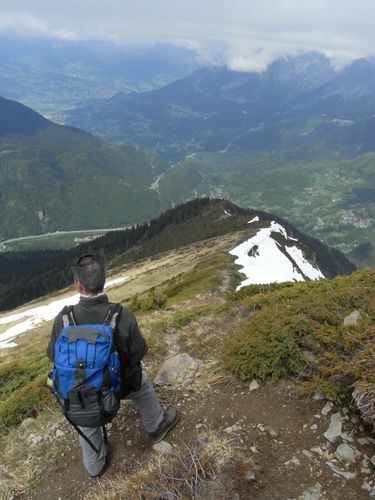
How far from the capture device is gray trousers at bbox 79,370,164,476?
8.18 m

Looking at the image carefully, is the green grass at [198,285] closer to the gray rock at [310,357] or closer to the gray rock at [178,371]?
the gray rock at [178,371]

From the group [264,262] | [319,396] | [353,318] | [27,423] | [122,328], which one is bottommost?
[264,262]

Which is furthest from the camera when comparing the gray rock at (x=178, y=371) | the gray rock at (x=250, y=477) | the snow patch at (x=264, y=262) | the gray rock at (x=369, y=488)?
the snow patch at (x=264, y=262)

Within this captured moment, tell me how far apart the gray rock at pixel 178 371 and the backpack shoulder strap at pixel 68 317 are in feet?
14.7

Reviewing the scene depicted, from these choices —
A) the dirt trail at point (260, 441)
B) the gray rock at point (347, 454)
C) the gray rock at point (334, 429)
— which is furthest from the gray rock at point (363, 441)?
the gray rock at point (334, 429)

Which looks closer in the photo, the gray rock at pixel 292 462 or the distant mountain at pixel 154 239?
the gray rock at pixel 292 462

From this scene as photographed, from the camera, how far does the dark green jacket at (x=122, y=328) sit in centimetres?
747

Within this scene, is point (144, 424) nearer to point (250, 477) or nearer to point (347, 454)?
point (250, 477)

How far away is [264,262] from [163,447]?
189 feet

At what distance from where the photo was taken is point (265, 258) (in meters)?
68.1

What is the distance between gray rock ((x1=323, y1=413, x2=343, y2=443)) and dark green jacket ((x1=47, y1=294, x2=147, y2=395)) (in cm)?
402

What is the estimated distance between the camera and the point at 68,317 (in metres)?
7.56

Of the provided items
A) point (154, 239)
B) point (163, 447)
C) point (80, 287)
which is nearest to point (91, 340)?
point (80, 287)

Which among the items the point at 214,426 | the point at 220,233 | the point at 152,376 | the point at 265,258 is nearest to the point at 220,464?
the point at 214,426
